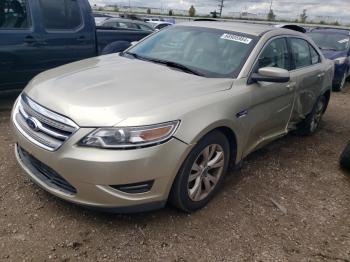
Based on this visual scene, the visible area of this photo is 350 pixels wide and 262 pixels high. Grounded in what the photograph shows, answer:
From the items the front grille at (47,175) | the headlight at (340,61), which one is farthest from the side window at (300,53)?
the headlight at (340,61)

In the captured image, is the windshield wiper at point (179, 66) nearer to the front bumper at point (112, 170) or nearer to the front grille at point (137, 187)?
the front bumper at point (112, 170)

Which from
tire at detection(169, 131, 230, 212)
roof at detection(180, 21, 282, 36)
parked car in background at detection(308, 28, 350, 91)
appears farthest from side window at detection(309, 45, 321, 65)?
parked car in background at detection(308, 28, 350, 91)

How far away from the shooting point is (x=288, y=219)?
3.29 metres

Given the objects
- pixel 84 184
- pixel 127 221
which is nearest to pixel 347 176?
pixel 127 221

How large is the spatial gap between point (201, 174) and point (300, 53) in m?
2.46

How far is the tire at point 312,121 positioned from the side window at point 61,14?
3808mm

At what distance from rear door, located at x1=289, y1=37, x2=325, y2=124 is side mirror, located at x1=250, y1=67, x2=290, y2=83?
37.4 inches

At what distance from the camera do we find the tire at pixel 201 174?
289 centimetres

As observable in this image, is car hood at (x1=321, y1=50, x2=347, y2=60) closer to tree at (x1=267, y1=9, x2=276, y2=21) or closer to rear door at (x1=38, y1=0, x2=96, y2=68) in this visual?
rear door at (x1=38, y1=0, x2=96, y2=68)

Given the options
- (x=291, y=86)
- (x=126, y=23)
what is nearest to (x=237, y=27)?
(x=291, y=86)

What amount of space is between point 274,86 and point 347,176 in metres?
1.46

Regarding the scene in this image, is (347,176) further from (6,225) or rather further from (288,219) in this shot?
(6,225)

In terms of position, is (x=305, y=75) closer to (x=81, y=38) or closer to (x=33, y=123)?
(x=33, y=123)

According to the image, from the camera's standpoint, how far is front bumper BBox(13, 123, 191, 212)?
2.51 metres
